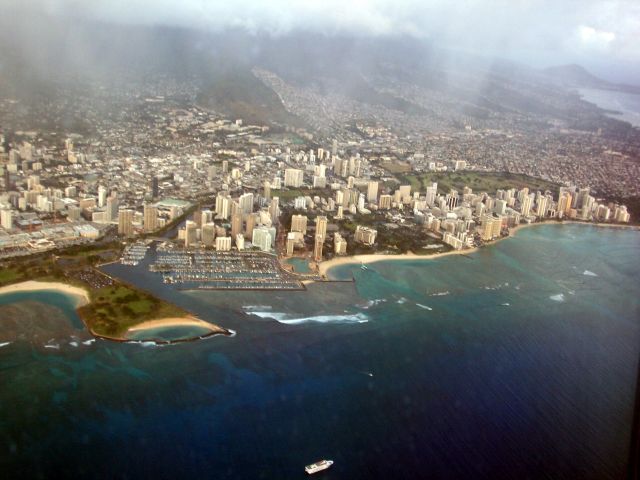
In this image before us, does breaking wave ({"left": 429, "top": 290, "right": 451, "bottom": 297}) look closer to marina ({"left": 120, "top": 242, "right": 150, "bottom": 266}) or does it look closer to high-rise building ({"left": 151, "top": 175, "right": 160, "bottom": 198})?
marina ({"left": 120, "top": 242, "right": 150, "bottom": 266})

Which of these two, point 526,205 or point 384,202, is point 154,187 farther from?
point 526,205

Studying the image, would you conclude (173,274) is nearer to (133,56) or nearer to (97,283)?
(97,283)

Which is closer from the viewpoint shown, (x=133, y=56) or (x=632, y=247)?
(x=632, y=247)

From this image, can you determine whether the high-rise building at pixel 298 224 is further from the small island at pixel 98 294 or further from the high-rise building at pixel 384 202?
the small island at pixel 98 294

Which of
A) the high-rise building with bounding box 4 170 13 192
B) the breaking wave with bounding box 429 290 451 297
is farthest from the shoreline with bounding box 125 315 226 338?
the high-rise building with bounding box 4 170 13 192

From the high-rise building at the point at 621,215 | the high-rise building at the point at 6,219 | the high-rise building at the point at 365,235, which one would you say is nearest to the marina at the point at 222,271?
the high-rise building at the point at 365,235

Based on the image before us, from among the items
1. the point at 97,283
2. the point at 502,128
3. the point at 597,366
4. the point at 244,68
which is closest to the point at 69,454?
the point at 97,283
